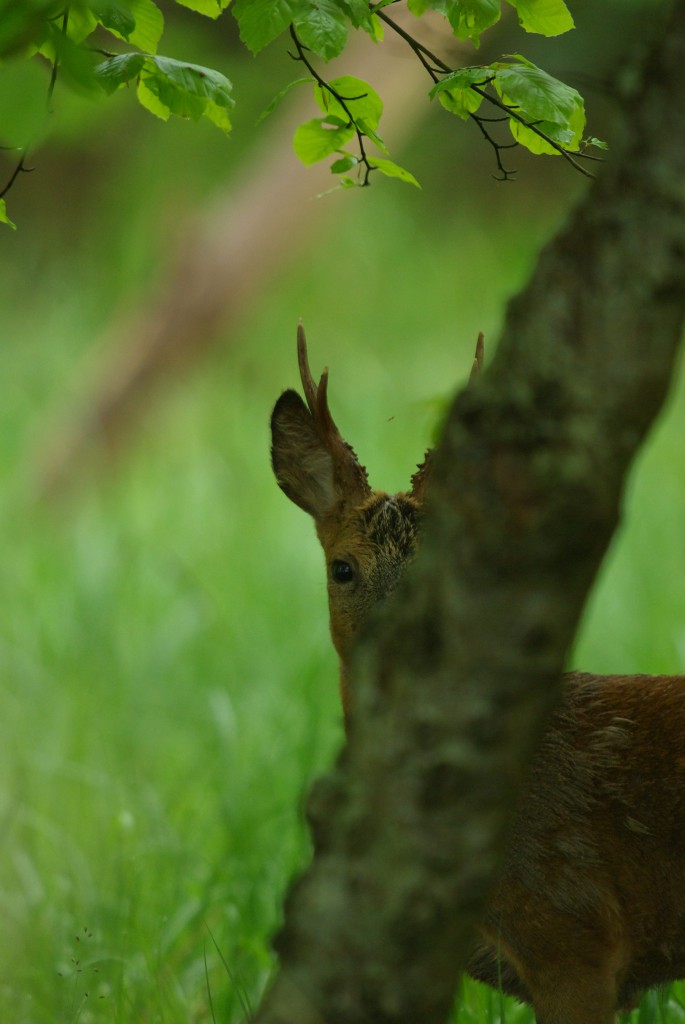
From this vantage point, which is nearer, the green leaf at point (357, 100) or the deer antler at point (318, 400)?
the green leaf at point (357, 100)

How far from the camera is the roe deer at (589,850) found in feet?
8.36

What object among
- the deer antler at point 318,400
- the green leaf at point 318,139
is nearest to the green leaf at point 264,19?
the green leaf at point 318,139

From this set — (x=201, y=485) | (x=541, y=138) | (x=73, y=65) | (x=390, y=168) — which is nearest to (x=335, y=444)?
(x=390, y=168)

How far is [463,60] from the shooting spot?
230 cm

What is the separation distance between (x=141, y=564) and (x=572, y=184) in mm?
6729

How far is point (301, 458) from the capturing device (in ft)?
10.1

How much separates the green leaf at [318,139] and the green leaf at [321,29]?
348 mm

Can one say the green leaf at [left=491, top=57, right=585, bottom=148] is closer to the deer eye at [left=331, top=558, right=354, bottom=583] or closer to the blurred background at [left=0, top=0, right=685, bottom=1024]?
the blurred background at [left=0, top=0, right=685, bottom=1024]

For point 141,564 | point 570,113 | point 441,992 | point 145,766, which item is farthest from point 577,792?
point 141,564

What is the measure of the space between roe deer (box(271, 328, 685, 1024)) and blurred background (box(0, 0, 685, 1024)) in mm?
210

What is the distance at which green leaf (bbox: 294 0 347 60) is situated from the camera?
1931mm

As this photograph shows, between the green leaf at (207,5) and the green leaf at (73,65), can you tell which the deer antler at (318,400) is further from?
the green leaf at (73,65)

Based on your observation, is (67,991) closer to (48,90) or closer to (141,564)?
(48,90)

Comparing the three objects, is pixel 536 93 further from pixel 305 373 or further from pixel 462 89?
pixel 305 373
